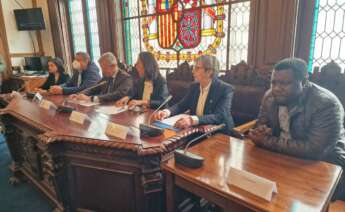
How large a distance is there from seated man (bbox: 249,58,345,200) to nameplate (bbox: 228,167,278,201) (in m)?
0.37

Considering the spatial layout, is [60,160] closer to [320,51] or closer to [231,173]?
[231,173]

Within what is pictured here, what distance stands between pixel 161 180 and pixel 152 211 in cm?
21

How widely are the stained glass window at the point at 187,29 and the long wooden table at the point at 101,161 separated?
4.75 feet

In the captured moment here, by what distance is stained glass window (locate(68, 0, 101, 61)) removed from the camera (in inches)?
165

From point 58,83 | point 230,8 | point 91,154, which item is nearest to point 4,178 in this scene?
point 58,83

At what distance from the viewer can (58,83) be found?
3.12 meters

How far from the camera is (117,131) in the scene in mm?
1314

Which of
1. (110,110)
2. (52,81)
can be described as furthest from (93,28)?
(110,110)

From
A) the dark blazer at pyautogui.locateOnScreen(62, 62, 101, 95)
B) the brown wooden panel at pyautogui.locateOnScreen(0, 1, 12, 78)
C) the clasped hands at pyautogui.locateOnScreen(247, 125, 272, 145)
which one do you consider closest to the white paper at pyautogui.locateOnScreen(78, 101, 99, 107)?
the dark blazer at pyautogui.locateOnScreen(62, 62, 101, 95)

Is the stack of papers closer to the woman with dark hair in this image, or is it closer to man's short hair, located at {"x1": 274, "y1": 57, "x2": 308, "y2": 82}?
man's short hair, located at {"x1": 274, "y1": 57, "x2": 308, "y2": 82}

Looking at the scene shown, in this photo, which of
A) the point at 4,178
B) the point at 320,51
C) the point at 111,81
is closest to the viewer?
the point at 320,51

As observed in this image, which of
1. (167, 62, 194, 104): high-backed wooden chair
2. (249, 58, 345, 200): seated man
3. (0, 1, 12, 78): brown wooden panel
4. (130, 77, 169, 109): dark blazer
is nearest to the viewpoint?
(249, 58, 345, 200): seated man

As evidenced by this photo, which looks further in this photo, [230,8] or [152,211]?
[230,8]

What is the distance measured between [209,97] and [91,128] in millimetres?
838
